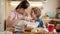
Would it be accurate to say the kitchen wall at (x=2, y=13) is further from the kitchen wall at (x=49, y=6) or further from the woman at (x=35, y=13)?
the woman at (x=35, y=13)

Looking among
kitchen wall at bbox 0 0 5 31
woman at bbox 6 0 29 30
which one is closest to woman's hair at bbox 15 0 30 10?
woman at bbox 6 0 29 30

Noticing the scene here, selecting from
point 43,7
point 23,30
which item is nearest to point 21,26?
point 23,30

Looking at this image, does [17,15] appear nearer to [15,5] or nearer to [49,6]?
[15,5]

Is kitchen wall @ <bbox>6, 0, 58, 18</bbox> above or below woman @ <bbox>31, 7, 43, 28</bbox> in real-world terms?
above

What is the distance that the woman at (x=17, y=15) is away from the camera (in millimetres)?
1099

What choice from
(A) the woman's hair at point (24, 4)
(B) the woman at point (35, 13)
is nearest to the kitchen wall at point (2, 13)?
(A) the woman's hair at point (24, 4)

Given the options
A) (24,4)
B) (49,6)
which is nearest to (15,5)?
(24,4)

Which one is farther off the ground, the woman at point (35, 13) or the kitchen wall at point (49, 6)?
the kitchen wall at point (49, 6)

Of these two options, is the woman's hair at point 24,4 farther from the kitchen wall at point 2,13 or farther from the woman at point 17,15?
the kitchen wall at point 2,13

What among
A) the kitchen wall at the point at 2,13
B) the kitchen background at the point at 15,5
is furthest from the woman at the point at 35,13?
the kitchen wall at the point at 2,13

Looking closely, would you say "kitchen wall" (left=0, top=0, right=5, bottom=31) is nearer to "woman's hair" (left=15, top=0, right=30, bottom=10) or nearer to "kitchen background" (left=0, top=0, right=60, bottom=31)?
"kitchen background" (left=0, top=0, right=60, bottom=31)

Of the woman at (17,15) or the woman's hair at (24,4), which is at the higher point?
the woman's hair at (24,4)

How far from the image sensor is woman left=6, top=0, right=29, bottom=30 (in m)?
1.10

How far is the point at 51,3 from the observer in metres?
1.13
